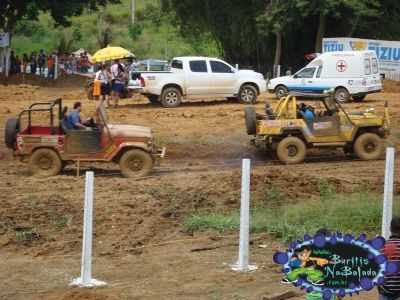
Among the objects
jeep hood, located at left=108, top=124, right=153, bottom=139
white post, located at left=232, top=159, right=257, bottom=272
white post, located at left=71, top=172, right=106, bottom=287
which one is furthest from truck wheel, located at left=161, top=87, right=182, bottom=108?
white post, located at left=71, top=172, right=106, bottom=287

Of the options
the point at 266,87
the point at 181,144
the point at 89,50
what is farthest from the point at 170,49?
the point at 181,144

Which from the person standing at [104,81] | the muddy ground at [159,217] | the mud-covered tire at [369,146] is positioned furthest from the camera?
the person standing at [104,81]

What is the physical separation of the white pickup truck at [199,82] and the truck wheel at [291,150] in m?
9.87

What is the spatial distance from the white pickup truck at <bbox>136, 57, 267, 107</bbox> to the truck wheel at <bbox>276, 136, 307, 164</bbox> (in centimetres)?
987

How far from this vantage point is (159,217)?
42.3ft

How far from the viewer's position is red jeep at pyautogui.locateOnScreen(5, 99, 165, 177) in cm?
1794

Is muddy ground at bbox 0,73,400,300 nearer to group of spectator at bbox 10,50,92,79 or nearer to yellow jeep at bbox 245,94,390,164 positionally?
yellow jeep at bbox 245,94,390,164

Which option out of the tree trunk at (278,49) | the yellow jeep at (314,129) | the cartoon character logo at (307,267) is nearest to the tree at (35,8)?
the tree trunk at (278,49)

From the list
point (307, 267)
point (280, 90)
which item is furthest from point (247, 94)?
point (307, 267)

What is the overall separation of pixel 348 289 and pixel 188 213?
796cm

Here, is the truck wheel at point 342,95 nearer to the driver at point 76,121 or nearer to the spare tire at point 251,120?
the spare tire at point 251,120

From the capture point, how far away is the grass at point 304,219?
11.1 metres

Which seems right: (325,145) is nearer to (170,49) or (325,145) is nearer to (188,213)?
(188,213)

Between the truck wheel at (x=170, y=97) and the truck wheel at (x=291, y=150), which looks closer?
the truck wheel at (x=291, y=150)
